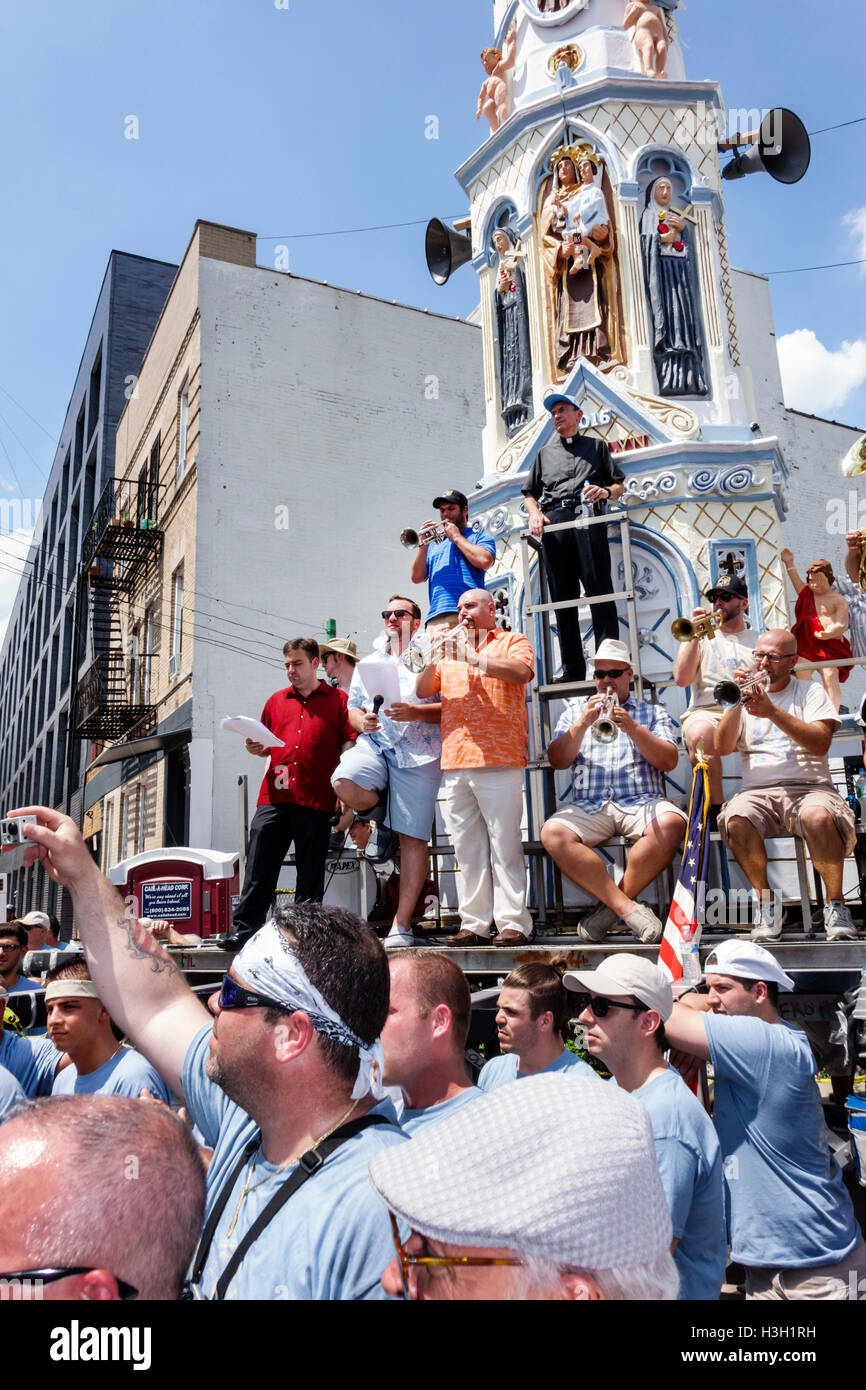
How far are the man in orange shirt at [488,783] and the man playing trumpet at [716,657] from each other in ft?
3.47

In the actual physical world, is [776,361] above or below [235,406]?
above

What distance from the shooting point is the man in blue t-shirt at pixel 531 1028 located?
3.99 meters

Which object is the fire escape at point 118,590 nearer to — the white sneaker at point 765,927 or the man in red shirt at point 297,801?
the man in red shirt at point 297,801

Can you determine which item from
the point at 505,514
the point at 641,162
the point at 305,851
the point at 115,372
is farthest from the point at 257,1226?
the point at 115,372

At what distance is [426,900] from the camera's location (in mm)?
7152

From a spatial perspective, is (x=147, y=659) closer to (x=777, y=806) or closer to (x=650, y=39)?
(x=650, y=39)

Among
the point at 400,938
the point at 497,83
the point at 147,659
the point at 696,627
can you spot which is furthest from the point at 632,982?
the point at 147,659

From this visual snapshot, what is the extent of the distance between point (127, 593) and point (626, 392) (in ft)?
48.7

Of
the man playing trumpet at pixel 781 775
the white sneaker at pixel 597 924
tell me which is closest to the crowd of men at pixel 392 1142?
the white sneaker at pixel 597 924

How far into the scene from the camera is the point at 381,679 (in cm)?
618

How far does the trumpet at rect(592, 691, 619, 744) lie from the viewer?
5.70m

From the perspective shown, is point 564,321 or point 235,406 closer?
point 564,321

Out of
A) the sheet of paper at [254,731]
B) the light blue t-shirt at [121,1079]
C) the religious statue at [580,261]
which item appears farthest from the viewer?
the religious statue at [580,261]
